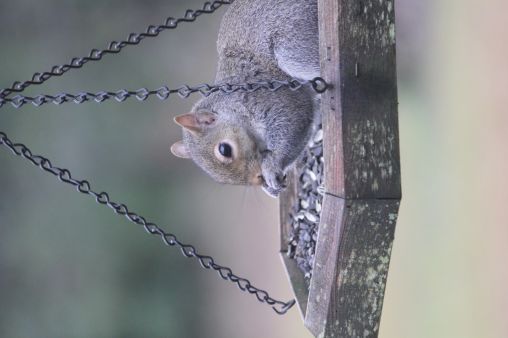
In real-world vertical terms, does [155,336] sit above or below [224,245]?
below

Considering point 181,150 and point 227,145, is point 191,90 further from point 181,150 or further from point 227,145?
point 181,150

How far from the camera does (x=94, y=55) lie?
117 centimetres

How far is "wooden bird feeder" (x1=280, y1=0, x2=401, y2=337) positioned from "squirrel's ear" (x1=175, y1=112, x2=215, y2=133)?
1.31 feet

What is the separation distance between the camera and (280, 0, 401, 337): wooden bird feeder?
1009 millimetres

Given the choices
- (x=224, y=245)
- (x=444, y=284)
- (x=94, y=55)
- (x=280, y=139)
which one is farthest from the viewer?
(x=224, y=245)

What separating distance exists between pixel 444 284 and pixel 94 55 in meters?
0.88

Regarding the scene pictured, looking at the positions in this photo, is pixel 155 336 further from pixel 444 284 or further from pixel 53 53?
pixel 444 284

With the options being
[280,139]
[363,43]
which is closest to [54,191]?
[280,139]

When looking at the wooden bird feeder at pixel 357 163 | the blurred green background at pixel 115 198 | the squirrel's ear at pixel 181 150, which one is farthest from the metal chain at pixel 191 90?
the blurred green background at pixel 115 198

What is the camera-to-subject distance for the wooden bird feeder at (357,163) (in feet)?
3.31

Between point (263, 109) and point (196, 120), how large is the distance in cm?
16

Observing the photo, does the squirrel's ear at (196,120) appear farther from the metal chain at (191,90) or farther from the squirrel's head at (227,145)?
the metal chain at (191,90)

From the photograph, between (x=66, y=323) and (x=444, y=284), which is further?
(x=66, y=323)

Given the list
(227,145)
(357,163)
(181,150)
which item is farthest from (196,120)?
(357,163)
